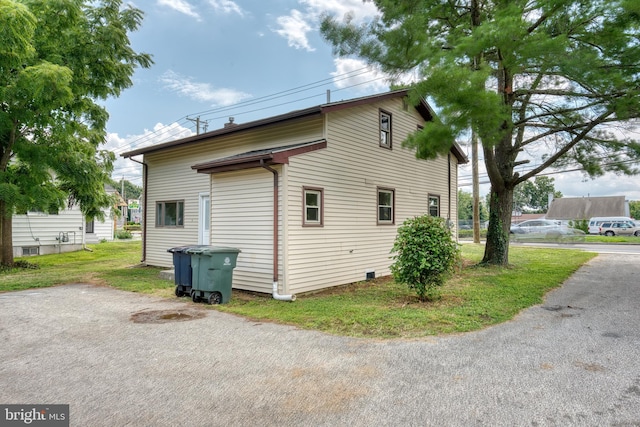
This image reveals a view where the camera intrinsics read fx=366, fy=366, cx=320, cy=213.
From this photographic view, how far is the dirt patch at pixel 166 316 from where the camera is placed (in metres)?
6.16

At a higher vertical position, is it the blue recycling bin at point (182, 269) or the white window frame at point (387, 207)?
the white window frame at point (387, 207)

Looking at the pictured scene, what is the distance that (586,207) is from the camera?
50344 millimetres

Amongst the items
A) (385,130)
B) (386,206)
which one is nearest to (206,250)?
(386,206)

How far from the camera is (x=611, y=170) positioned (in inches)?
401

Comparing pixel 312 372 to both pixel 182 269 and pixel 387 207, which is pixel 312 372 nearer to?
pixel 182 269

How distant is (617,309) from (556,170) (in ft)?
20.8

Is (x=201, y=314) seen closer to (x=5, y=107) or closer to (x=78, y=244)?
(x=5, y=107)

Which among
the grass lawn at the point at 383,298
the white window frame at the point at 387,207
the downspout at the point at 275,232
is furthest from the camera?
the white window frame at the point at 387,207

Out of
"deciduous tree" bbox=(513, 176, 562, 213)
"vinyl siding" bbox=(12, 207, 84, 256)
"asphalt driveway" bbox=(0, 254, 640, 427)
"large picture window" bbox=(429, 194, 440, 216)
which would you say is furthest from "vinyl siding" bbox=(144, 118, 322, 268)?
"deciduous tree" bbox=(513, 176, 562, 213)

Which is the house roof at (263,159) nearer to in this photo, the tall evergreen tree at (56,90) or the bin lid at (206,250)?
the bin lid at (206,250)

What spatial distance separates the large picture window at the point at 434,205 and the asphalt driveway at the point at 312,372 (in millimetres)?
7312

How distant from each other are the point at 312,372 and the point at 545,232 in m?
26.2

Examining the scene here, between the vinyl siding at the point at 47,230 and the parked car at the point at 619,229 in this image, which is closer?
the vinyl siding at the point at 47,230

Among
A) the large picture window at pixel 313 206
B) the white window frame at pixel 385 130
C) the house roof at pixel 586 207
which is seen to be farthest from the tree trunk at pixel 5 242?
the house roof at pixel 586 207
